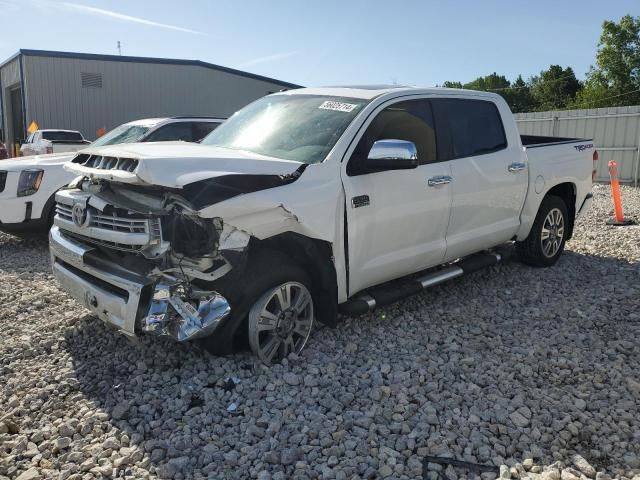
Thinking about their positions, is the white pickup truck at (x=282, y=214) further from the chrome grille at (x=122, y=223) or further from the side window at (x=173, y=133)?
the side window at (x=173, y=133)

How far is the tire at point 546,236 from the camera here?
20.3 feet

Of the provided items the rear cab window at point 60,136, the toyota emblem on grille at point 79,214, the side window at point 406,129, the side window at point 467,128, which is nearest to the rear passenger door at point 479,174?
the side window at point 467,128

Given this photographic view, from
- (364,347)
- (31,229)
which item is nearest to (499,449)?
(364,347)

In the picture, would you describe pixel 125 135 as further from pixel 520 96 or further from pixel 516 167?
pixel 520 96

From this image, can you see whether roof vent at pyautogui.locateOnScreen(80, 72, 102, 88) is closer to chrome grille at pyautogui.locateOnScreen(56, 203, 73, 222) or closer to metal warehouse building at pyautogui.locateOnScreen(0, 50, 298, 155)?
metal warehouse building at pyautogui.locateOnScreen(0, 50, 298, 155)

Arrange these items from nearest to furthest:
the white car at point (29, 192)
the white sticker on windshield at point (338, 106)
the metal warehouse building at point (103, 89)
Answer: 1. the white sticker on windshield at point (338, 106)
2. the white car at point (29, 192)
3. the metal warehouse building at point (103, 89)

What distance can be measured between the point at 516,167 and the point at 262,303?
10.4 feet

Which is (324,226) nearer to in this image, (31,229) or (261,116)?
(261,116)

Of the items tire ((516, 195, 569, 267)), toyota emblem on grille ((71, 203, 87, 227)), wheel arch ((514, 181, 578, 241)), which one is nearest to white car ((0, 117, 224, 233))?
toyota emblem on grille ((71, 203, 87, 227))

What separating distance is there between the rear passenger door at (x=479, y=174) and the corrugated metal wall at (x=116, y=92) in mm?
22259

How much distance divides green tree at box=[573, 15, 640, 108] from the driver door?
46.4 meters

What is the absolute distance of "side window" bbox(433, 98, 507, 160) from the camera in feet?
16.1

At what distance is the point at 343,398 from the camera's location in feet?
11.3

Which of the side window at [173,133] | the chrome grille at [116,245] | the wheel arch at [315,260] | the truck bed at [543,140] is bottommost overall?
the wheel arch at [315,260]
